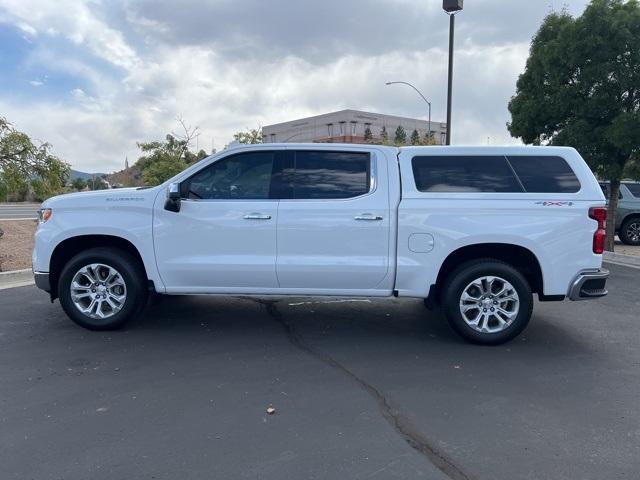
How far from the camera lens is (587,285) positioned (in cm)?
520

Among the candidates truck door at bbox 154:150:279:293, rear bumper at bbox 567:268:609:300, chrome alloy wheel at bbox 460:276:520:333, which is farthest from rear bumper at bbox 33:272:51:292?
rear bumper at bbox 567:268:609:300

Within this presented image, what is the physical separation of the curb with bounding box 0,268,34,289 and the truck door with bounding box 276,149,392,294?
5.38 m

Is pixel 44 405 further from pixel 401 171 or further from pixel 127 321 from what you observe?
pixel 401 171

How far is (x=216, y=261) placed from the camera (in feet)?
17.9

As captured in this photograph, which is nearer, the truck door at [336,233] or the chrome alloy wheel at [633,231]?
the truck door at [336,233]

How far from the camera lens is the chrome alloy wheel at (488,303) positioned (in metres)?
5.32

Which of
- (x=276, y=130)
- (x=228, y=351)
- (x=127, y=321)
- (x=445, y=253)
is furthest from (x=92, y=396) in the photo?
(x=276, y=130)

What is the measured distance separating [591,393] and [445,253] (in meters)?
1.76

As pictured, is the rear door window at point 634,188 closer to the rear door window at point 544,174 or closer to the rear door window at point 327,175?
the rear door window at point 544,174

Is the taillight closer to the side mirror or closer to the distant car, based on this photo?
the side mirror

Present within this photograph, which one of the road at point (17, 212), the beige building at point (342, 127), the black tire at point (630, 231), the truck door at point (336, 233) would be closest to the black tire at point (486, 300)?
the truck door at point (336, 233)

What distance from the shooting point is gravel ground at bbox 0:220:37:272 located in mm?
10328

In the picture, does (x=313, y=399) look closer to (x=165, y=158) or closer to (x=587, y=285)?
(x=587, y=285)

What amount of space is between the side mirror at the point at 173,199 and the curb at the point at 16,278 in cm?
444
